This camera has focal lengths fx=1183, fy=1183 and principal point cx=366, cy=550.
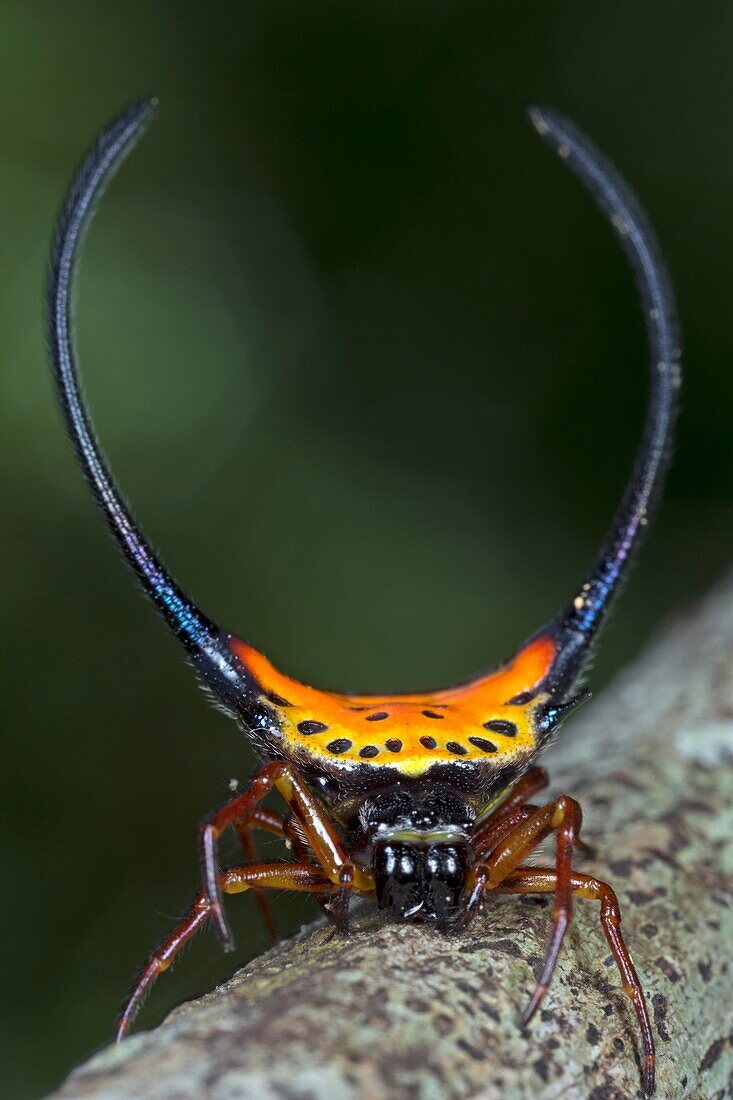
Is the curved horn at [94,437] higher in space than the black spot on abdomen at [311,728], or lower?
higher

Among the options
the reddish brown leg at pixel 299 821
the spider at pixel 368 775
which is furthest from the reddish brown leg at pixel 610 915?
the reddish brown leg at pixel 299 821

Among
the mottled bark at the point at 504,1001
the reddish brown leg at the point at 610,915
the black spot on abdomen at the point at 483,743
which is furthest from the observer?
the black spot on abdomen at the point at 483,743

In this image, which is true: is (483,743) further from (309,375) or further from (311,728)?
(309,375)

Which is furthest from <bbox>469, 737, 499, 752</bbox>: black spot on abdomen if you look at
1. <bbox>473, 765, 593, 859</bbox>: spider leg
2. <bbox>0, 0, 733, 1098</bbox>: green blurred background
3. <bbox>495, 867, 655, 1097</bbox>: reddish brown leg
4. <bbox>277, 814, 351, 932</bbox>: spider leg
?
<bbox>0, 0, 733, 1098</bbox>: green blurred background

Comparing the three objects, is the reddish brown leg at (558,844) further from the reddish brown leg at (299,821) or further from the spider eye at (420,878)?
the reddish brown leg at (299,821)

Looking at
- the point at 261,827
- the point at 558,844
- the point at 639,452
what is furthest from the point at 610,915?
the point at 639,452

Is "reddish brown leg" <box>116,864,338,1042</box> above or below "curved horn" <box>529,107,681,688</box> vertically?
below

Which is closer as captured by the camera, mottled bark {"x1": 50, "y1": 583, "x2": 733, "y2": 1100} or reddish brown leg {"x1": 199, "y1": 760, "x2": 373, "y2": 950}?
mottled bark {"x1": 50, "y1": 583, "x2": 733, "y2": 1100}

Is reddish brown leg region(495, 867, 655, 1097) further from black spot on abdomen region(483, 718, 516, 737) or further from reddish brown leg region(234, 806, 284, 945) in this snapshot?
reddish brown leg region(234, 806, 284, 945)
